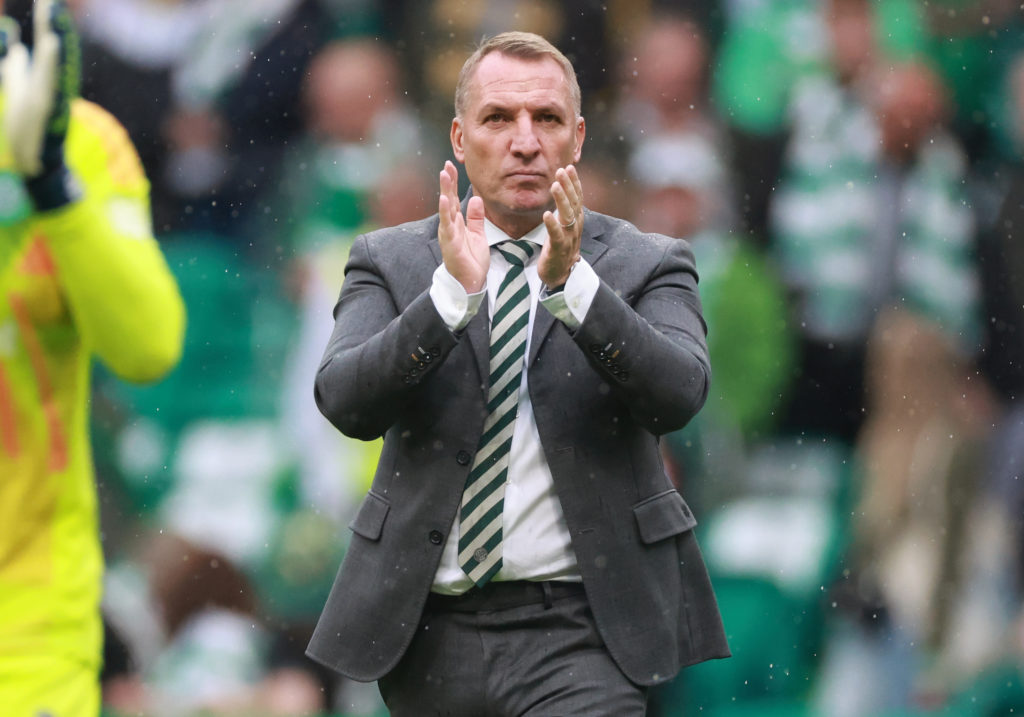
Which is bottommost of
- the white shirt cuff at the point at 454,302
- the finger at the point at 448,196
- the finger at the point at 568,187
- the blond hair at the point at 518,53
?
the white shirt cuff at the point at 454,302

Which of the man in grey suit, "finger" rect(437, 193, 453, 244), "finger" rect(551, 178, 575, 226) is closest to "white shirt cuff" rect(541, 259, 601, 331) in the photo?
the man in grey suit

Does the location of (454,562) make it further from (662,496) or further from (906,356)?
(906,356)

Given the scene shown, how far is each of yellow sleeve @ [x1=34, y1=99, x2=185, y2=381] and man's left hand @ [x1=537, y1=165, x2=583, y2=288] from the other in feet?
4.04

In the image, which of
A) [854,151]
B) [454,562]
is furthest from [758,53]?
[454,562]

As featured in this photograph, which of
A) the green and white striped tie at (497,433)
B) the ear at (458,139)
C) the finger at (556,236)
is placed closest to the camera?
the finger at (556,236)

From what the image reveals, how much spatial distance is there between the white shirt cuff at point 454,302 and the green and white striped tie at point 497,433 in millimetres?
226

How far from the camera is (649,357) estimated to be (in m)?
3.21

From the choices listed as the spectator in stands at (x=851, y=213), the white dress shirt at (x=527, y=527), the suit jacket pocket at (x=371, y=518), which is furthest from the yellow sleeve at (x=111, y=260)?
the spectator in stands at (x=851, y=213)

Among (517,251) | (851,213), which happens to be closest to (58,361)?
(517,251)

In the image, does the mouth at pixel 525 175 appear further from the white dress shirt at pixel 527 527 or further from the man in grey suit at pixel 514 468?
the white dress shirt at pixel 527 527

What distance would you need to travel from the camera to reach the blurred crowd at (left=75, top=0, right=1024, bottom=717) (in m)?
6.66

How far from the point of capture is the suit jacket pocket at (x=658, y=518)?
3.41 meters

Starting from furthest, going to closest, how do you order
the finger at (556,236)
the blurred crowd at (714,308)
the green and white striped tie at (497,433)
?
the blurred crowd at (714,308) < the green and white striped tie at (497,433) < the finger at (556,236)

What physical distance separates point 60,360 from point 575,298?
149 centimetres
